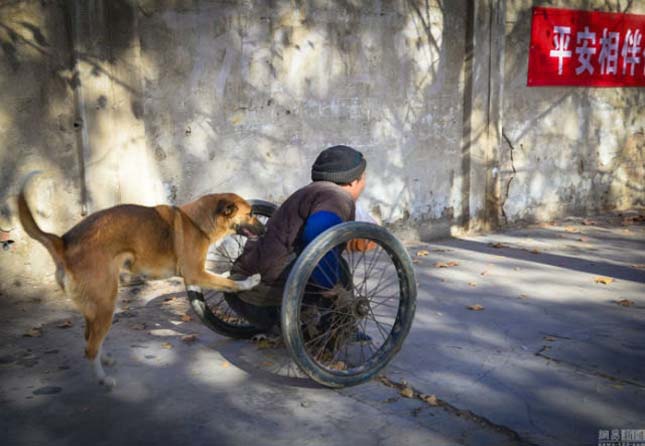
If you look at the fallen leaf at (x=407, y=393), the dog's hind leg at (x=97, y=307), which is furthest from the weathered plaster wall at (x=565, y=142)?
the dog's hind leg at (x=97, y=307)

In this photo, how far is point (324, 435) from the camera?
328 cm

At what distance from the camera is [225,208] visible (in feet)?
13.4

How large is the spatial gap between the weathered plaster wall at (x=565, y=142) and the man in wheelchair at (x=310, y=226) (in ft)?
16.8

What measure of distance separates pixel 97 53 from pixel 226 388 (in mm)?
3392

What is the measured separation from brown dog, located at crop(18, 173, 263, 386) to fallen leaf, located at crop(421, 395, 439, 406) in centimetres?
122

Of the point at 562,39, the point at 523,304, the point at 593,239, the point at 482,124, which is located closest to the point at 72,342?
the point at 523,304

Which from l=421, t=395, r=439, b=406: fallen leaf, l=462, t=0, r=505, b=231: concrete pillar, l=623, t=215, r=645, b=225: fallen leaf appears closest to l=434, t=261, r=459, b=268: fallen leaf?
l=462, t=0, r=505, b=231: concrete pillar

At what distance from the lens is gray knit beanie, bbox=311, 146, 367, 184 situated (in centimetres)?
404

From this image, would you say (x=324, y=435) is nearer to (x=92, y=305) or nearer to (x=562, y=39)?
(x=92, y=305)

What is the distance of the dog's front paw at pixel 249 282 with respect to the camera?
396 centimetres

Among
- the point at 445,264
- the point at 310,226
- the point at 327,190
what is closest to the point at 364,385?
the point at 310,226

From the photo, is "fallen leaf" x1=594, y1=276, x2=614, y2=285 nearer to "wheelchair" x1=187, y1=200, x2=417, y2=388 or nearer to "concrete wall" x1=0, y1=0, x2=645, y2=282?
"concrete wall" x1=0, y1=0, x2=645, y2=282

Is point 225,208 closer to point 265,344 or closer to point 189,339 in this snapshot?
point 265,344

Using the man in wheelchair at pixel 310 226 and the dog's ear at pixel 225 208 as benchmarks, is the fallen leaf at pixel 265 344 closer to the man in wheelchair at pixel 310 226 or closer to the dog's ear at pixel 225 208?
the man in wheelchair at pixel 310 226
